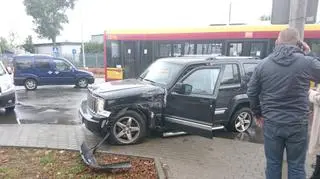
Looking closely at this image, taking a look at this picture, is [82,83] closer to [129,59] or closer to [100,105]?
[129,59]

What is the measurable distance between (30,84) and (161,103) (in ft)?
42.8

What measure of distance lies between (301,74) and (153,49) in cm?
1280

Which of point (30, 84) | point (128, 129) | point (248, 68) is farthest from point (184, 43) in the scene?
point (128, 129)

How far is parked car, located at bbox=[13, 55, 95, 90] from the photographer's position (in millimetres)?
17844

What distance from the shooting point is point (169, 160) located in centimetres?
591

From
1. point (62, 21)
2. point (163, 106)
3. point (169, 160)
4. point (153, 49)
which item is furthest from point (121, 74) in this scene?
point (62, 21)

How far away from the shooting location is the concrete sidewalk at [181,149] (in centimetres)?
545

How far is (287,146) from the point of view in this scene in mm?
3814

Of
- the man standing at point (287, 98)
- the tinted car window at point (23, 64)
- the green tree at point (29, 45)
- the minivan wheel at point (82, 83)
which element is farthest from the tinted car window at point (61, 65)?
the green tree at point (29, 45)

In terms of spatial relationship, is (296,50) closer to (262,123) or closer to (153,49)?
(262,123)

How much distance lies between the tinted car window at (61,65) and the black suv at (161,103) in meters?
11.6

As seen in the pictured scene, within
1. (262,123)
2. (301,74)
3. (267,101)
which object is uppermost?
(301,74)

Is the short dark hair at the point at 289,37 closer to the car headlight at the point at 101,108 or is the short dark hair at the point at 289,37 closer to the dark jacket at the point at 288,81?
the dark jacket at the point at 288,81

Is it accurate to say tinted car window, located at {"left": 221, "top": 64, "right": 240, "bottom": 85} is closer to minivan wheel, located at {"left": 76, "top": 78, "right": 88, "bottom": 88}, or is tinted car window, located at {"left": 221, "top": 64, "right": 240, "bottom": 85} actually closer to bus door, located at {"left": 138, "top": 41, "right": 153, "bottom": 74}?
bus door, located at {"left": 138, "top": 41, "right": 153, "bottom": 74}
